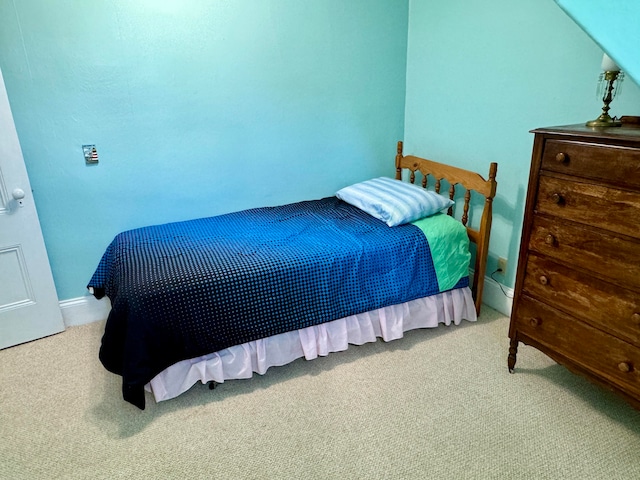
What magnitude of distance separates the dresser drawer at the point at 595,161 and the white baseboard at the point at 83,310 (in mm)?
2499

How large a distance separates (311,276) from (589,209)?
3.80 feet

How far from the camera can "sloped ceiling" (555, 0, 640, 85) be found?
1.08 metres

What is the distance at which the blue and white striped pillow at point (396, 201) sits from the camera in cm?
236

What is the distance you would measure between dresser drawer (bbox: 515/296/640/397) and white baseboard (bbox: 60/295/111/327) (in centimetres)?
233

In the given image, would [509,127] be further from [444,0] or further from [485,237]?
[444,0]

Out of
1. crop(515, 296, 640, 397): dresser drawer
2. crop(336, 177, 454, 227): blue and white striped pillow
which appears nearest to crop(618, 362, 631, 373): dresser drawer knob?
crop(515, 296, 640, 397): dresser drawer

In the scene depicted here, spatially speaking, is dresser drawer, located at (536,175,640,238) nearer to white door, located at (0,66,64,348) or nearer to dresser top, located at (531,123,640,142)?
dresser top, located at (531,123,640,142)

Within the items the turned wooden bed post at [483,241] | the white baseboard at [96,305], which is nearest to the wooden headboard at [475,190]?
the turned wooden bed post at [483,241]

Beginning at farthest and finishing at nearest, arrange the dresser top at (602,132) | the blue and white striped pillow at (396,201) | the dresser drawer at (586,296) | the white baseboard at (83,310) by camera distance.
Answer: the white baseboard at (83,310), the blue and white striped pillow at (396,201), the dresser drawer at (586,296), the dresser top at (602,132)

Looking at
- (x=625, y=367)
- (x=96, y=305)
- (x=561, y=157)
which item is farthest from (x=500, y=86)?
(x=96, y=305)

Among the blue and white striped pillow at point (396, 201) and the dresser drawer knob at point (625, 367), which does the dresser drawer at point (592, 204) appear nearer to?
the dresser drawer knob at point (625, 367)

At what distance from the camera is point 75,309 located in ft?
8.28

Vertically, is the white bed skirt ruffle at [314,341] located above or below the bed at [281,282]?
below

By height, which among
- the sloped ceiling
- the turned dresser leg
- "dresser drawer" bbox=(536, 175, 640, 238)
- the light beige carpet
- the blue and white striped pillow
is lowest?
the light beige carpet
